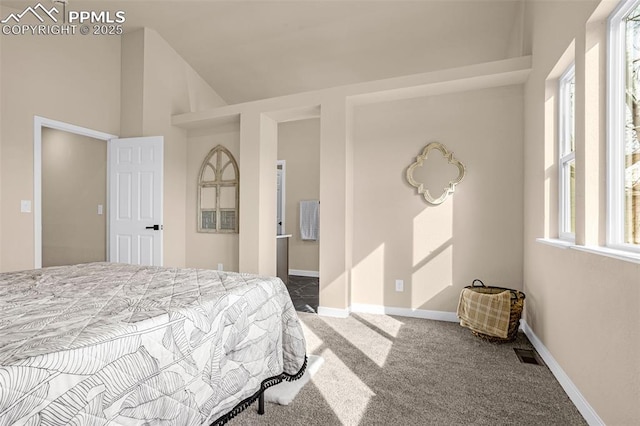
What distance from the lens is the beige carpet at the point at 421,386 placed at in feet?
5.42

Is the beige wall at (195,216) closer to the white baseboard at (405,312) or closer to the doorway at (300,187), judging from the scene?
the doorway at (300,187)

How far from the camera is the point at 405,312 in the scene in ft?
11.2

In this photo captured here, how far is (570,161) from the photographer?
2.29 meters

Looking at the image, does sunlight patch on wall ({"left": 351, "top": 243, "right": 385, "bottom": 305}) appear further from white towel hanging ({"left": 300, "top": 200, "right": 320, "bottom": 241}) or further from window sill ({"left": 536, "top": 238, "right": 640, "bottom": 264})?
white towel hanging ({"left": 300, "top": 200, "right": 320, "bottom": 241})

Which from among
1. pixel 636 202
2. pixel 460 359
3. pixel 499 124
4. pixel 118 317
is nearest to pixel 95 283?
pixel 118 317

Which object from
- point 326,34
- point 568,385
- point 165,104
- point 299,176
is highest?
point 326,34

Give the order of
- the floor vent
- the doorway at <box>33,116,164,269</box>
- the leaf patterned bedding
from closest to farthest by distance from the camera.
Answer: the leaf patterned bedding, the floor vent, the doorway at <box>33,116,164,269</box>

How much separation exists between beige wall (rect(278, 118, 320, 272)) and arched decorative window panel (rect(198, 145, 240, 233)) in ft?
5.68

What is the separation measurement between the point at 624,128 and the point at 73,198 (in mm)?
5978

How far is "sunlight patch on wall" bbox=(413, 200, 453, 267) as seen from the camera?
3291mm

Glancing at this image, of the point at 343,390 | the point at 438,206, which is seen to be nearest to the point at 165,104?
the point at 438,206

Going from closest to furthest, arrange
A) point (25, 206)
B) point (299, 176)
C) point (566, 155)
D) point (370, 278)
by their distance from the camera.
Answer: point (566, 155), point (25, 206), point (370, 278), point (299, 176)

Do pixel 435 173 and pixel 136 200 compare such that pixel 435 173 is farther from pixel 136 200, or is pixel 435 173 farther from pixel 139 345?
pixel 136 200

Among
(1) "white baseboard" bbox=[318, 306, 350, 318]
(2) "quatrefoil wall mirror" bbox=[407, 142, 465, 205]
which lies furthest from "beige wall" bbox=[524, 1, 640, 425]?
(1) "white baseboard" bbox=[318, 306, 350, 318]
